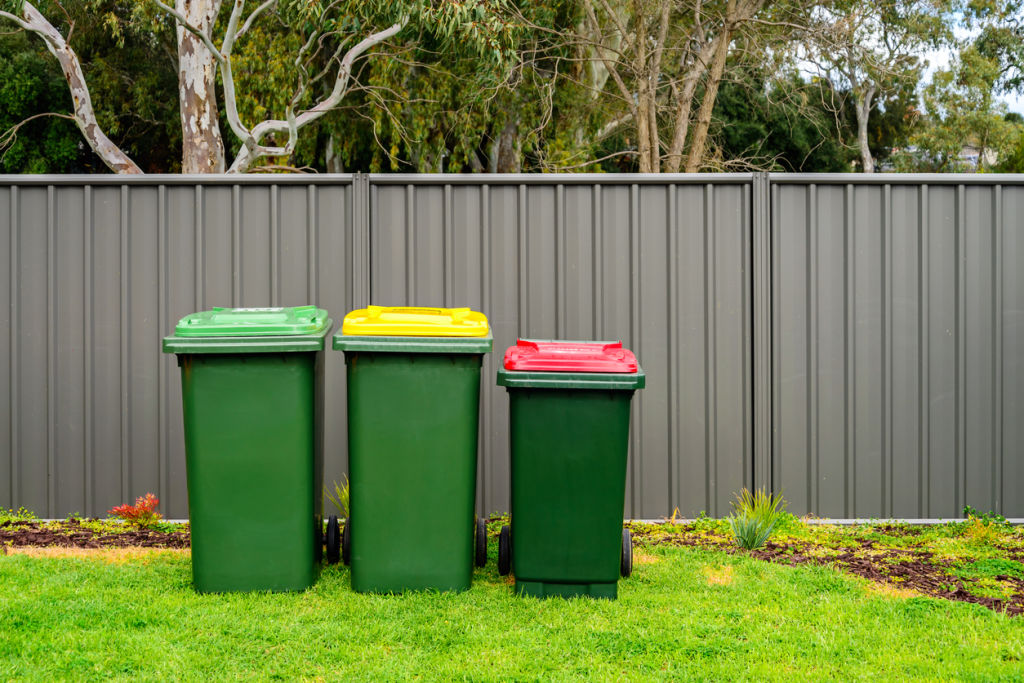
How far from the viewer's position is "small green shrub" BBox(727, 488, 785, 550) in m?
5.10

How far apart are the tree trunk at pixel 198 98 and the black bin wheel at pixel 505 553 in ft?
34.9

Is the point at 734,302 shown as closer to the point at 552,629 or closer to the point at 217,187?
the point at 552,629

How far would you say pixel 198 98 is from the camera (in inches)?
539

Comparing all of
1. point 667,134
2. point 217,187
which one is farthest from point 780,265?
point 667,134

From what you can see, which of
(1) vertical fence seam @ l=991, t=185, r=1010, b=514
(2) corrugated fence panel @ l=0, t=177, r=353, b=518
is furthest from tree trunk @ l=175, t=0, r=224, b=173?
(1) vertical fence seam @ l=991, t=185, r=1010, b=514

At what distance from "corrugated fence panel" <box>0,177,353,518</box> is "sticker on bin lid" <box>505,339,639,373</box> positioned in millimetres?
1759

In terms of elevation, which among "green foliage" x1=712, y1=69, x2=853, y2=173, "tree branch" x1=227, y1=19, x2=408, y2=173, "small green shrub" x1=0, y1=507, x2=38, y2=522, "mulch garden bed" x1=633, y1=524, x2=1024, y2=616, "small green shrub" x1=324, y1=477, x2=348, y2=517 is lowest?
"mulch garden bed" x1=633, y1=524, x2=1024, y2=616

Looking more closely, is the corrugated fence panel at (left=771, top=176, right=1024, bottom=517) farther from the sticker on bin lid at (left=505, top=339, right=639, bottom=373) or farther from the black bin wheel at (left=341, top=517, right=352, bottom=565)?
the black bin wheel at (left=341, top=517, right=352, bottom=565)

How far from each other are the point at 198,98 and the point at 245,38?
3.29m

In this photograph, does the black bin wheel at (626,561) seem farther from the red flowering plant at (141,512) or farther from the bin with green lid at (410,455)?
the red flowering plant at (141,512)

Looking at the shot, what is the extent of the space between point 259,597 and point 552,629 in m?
1.41

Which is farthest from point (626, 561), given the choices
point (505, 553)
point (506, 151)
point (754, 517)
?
point (506, 151)

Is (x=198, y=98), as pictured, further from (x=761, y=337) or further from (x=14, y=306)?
(x=761, y=337)

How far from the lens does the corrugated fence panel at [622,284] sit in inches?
221
